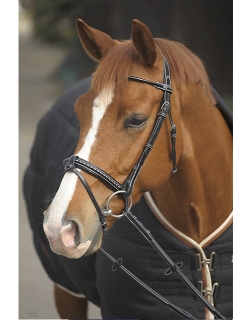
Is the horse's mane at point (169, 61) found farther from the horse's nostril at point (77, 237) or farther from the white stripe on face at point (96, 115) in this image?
the horse's nostril at point (77, 237)

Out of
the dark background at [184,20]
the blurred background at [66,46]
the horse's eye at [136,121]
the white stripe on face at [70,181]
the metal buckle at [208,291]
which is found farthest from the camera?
the dark background at [184,20]

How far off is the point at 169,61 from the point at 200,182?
0.44m

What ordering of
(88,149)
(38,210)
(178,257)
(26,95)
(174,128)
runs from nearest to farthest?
1. (88,149)
2. (174,128)
3. (178,257)
4. (38,210)
5. (26,95)

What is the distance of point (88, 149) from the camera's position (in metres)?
1.46

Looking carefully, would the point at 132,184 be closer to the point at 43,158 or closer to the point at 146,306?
the point at 146,306

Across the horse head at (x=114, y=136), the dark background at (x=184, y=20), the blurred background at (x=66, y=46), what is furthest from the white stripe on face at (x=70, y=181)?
the dark background at (x=184, y=20)

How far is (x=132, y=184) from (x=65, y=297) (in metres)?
1.68

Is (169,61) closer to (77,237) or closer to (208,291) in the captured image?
(77,237)

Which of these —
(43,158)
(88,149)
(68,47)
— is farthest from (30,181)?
(68,47)

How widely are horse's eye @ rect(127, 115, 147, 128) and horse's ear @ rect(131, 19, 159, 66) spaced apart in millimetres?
179

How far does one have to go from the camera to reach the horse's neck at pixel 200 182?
1747mm

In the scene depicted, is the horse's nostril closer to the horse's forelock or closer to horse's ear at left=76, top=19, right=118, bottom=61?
the horse's forelock
